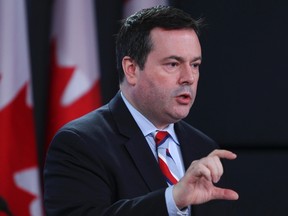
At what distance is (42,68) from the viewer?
6.32 feet

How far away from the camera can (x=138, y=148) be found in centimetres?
138

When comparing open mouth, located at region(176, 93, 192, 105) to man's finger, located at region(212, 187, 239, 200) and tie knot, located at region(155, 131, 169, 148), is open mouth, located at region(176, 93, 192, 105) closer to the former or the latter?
→ tie knot, located at region(155, 131, 169, 148)

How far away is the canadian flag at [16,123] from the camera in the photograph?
1816mm

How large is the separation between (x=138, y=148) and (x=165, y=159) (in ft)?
0.24

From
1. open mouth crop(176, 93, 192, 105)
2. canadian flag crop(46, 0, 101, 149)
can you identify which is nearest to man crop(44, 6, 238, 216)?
open mouth crop(176, 93, 192, 105)

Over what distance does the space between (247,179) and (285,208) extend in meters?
0.14

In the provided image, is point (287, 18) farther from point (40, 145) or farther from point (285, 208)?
point (40, 145)

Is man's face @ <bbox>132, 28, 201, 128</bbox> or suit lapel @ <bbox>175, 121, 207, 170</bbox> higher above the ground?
man's face @ <bbox>132, 28, 201, 128</bbox>

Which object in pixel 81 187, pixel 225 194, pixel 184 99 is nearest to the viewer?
pixel 225 194

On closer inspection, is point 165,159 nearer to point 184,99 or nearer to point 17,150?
point 184,99

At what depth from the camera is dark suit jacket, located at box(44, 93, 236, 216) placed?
1250mm

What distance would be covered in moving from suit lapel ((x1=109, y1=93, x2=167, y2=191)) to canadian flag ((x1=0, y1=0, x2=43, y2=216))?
17.9 inches

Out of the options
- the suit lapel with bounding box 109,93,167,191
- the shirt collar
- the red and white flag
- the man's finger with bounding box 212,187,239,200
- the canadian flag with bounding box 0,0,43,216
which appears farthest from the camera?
the red and white flag

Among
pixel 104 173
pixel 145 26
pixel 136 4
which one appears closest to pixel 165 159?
pixel 104 173
